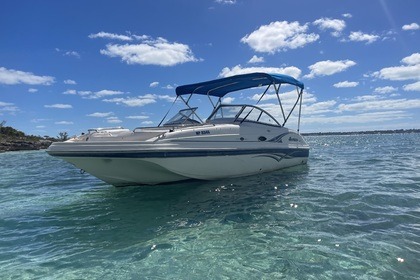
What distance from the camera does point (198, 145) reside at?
892 centimetres

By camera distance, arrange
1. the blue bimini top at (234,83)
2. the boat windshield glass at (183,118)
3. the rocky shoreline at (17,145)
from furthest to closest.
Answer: the rocky shoreline at (17,145)
the blue bimini top at (234,83)
the boat windshield glass at (183,118)

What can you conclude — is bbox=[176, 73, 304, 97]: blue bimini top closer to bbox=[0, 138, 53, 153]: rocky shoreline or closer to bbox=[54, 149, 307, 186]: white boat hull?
bbox=[54, 149, 307, 186]: white boat hull

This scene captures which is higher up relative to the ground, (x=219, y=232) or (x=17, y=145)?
(x=17, y=145)

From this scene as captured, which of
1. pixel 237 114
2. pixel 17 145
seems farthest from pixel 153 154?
pixel 17 145

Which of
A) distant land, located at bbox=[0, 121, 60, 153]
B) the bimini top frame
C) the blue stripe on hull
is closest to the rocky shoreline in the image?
distant land, located at bbox=[0, 121, 60, 153]

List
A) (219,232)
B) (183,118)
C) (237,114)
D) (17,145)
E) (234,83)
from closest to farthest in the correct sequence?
1. (219,232)
2. (237,114)
3. (183,118)
4. (234,83)
5. (17,145)

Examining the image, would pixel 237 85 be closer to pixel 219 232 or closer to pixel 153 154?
pixel 153 154

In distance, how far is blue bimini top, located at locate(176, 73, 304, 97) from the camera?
11273mm

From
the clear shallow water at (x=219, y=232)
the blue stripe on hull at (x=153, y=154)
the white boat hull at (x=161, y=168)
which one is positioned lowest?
the clear shallow water at (x=219, y=232)

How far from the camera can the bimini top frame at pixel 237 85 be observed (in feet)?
37.2

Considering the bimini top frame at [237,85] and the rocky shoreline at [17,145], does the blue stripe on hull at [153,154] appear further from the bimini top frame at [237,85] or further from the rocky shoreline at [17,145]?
the rocky shoreline at [17,145]

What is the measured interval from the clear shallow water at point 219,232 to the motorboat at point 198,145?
26.5 inches

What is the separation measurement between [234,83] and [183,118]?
2585mm

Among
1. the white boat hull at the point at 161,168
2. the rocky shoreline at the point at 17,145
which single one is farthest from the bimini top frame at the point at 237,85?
the rocky shoreline at the point at 17,145
